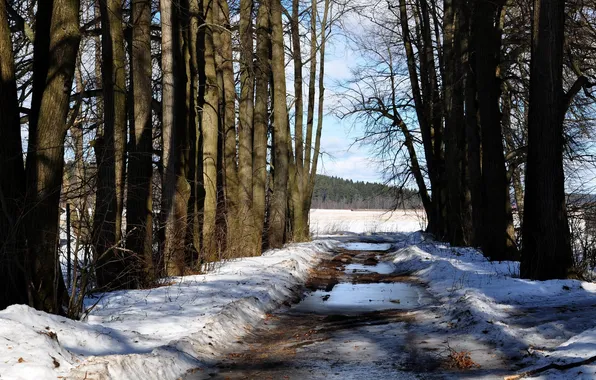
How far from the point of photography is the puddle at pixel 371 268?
58.1 ft

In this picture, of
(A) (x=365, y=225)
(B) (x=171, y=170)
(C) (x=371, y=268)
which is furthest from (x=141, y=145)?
(A) (x=365, y=225)

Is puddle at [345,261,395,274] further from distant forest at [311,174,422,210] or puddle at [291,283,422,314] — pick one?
distant forest at [311,174,422,210]

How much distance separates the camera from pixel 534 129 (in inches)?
451

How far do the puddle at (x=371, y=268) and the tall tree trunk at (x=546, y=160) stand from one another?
6571 millimetres

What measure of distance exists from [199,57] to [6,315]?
1448cm

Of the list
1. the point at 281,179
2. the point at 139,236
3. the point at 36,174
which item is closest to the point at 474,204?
the point at 281,179

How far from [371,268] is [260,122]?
5669 millimetres

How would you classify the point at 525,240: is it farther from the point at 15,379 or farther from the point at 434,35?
the point at 434,35

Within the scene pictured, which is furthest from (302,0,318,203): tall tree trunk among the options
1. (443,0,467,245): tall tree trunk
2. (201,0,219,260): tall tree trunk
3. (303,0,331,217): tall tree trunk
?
(201,0,219,260): tall tree trunk

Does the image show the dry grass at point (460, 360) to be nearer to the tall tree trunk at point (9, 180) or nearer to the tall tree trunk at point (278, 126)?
the tall tree trunk at point (9, 180)

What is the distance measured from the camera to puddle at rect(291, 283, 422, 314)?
10.7 metres

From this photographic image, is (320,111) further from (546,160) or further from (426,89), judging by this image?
(546,160)

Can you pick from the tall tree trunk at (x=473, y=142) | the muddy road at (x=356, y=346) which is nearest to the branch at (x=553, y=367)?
the muddy road at (x=356, y=346)

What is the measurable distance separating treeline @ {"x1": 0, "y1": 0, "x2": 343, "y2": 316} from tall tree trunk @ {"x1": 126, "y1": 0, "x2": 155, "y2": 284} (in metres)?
0.03
